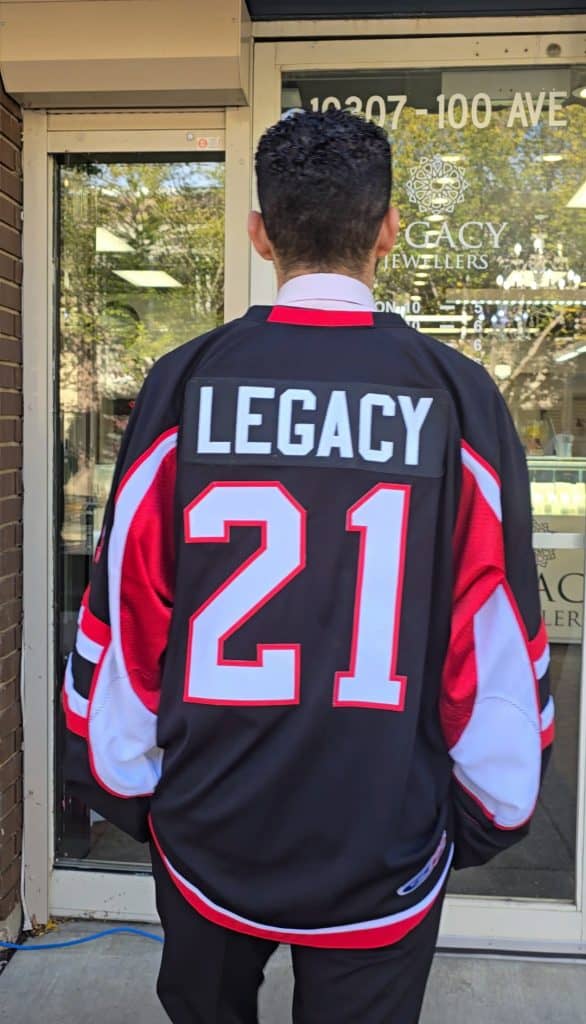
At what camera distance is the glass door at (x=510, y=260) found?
289 centimetres

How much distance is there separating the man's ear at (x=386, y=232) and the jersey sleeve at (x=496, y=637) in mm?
296

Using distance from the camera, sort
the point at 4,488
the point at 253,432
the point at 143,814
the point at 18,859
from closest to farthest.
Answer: the point at 253,432
the point at 143,814
the point at 4,488
the point at 18,859

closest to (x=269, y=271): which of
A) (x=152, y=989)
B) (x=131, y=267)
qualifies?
(x=131, y=267)

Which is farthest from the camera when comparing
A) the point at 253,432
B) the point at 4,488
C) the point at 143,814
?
the point at 4,488

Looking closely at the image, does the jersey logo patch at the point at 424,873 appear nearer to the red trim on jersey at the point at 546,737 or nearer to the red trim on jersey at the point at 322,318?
the red trim on jersey at the point at 546,737

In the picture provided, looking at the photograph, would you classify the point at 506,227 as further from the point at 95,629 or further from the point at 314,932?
the point at 314,932

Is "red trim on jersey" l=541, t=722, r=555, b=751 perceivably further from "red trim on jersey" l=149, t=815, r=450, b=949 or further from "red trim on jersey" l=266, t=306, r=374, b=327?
"red trim on jersey" l=266, t=306, r=374, b=327

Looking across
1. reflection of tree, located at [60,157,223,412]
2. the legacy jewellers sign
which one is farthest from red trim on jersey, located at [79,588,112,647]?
the legacy jewellers sign

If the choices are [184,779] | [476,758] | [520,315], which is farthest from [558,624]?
[184,779]

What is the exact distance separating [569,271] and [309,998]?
2366 mm

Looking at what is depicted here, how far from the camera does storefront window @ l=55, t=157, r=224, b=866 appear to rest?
305 centimetres

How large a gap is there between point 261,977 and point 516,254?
2.32 meters

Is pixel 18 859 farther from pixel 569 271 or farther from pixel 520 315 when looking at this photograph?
pixel 569 271

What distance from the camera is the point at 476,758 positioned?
4.46 feet
